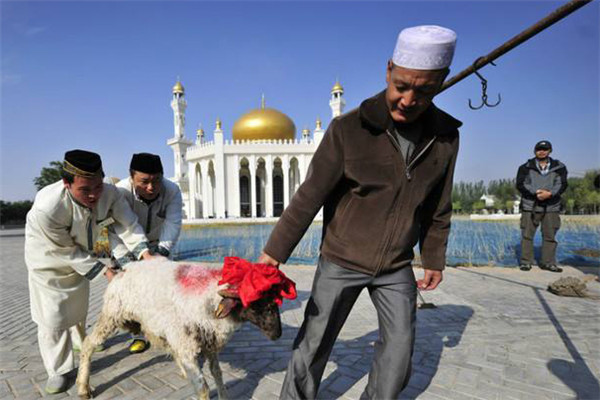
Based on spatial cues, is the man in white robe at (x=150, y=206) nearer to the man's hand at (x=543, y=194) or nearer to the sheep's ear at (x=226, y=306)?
the sheep's ear at (x=226, y=306)

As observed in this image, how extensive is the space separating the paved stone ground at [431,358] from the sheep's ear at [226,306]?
110 centimetres

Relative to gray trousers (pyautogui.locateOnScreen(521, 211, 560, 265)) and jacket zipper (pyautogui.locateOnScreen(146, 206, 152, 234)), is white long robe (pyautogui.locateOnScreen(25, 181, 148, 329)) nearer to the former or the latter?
jacket zipper (pyautogui.locateOnScreen(146, 206, 152, 234))

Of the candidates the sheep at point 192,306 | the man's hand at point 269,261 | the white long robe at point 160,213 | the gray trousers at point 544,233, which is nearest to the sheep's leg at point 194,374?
the sheep at point 192,306

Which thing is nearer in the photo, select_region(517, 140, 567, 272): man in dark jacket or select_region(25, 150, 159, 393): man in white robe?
select_region(25, 150, 159, 393): man in white robe

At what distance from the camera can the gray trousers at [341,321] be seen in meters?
2.14

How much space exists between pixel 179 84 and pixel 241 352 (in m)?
48.2

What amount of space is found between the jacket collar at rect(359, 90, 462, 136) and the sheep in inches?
42.2

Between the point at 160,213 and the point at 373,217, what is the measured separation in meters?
2.90

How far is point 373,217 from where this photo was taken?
2.11 m

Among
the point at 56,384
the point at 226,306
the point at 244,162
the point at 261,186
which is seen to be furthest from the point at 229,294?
the point at 261,186

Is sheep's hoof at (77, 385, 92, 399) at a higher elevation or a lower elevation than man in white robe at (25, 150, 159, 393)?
lower

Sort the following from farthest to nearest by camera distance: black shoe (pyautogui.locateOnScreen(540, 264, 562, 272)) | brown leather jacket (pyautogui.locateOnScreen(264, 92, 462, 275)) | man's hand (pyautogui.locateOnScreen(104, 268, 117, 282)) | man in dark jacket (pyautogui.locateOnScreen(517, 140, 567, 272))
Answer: man in dark jacket (pyautogui.locateOnScreen(517, 140, 567, 272))
black shoe (pyautogui.locateOnScreen(540, 264, 562, 272))
man's hand (pyautogui.locateOnScreen(104, 268, 117, 282))
brown leather jacket (pyautogui.locateOnScreen(264, 92, 462, 275))

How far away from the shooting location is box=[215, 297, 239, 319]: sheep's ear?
229 cm

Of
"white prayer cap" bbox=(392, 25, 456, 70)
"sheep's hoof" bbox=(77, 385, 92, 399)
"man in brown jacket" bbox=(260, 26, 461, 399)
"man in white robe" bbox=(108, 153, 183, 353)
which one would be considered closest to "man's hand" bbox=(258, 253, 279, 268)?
"man in brown jacket" bbox=(260, 26, 461, 399)
